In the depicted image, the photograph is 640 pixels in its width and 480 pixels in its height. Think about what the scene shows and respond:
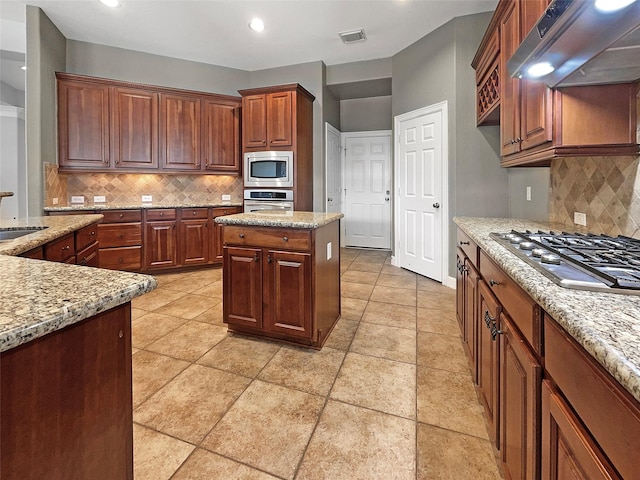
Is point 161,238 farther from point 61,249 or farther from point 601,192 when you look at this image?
point 601,192

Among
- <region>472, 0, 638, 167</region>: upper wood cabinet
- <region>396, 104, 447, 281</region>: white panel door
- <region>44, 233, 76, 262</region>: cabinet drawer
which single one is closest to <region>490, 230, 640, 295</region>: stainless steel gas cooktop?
<region>472, 0, 638, 167</region>: upper wood cabinet

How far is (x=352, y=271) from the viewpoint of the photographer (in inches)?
176

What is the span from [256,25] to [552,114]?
11.2 ft

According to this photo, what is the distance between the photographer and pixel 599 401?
1.88 ft

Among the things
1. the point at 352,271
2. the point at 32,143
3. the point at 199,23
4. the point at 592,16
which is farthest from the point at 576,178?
the point at 32,143

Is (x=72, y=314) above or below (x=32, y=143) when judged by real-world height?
below

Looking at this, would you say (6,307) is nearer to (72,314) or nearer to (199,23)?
(72,314)

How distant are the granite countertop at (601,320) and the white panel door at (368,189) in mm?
5154

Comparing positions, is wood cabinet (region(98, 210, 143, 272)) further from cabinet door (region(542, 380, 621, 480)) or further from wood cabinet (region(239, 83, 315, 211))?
cabinet door (region(542, 380, 621, 480))

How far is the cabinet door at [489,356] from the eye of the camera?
4.15 feet

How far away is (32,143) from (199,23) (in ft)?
7.35

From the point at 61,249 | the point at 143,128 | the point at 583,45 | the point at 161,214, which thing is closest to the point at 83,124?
the point at 143,128

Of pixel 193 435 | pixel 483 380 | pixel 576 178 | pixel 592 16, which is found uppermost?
pixel 592 16

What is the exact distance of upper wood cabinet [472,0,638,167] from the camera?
4.82 ft
